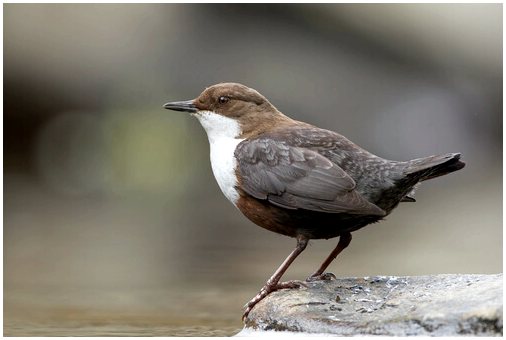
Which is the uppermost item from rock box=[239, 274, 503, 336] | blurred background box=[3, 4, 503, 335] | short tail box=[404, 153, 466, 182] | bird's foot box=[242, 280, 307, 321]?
blurred background box=[3, 4, 503, 335]

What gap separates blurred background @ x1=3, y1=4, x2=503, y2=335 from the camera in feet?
→ 32.2

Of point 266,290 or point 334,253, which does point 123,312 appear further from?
point 334,253

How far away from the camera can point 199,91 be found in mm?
10141

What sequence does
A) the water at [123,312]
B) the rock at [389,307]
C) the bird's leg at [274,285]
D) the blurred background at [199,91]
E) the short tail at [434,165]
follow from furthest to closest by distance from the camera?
1. the blurred background at [199,91]
2. the water at [123,312]
3. the bird's leg at [274,285]
4. the short tail at [434,165]
5. the rock at [389,307]

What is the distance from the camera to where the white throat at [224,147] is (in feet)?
14.0

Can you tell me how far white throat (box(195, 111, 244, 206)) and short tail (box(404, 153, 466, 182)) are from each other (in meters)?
0.90

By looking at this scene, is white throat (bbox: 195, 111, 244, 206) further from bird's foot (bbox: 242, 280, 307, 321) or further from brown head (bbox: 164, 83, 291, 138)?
bird's foot (bbox: 242, 280, 307, 321)

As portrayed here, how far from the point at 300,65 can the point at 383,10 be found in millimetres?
1258

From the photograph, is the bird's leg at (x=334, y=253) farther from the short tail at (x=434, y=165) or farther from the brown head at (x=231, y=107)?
the brown head at (x=231, y=107)

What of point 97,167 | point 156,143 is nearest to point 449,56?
point 156,143

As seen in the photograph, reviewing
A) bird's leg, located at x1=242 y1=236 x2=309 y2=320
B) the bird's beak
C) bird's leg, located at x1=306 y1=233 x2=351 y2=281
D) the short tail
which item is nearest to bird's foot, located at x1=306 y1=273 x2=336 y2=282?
Result: bird's leg, located at x1=306 y1=233 x2=351 y2=281

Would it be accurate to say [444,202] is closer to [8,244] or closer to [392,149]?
[392,149]

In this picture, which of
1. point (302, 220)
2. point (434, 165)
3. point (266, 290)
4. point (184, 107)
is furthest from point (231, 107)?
point (434, 165)

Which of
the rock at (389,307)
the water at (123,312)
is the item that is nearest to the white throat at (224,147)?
the rock at (389,307)
